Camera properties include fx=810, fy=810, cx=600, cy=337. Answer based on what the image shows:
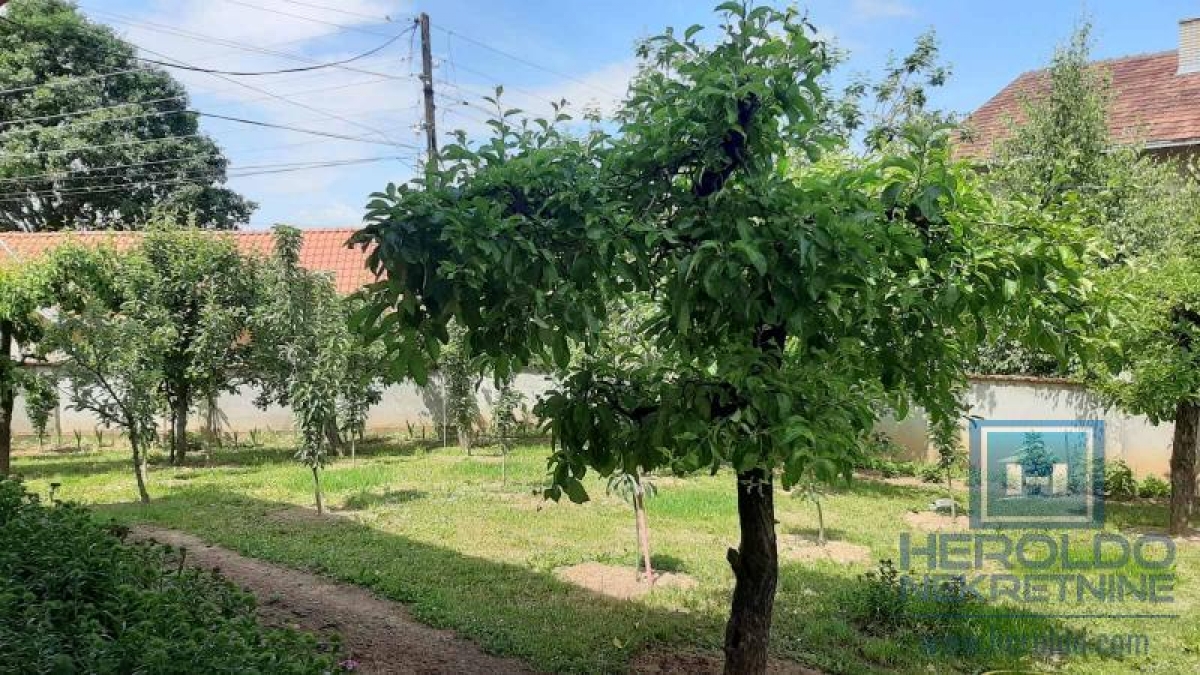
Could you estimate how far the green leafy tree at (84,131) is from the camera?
20.4 metres

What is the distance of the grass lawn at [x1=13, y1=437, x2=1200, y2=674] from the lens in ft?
16.3

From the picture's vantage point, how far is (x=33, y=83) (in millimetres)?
20734

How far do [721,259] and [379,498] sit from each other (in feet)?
27.2

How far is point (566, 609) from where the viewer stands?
18.4 ft

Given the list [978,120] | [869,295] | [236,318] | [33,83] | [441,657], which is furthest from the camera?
[33,83]

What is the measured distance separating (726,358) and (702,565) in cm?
440

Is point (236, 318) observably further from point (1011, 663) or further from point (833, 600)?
point (1011, 663)

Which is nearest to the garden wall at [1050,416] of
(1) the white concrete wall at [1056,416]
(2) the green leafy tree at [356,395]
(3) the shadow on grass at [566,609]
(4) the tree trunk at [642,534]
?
(1) the white concrete wall at [1056,416]

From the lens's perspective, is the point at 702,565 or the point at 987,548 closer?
the point at 702,565

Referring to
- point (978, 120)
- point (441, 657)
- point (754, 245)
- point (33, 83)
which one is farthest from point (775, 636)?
point (33, 83)

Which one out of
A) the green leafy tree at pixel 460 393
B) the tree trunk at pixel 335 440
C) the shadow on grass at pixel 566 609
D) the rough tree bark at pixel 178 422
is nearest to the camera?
the shadow on grass at pixel 566 609

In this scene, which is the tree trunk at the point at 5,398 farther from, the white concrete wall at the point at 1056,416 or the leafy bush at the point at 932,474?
the leafy bush at the point at 932,474

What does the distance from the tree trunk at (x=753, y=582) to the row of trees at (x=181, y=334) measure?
647cm

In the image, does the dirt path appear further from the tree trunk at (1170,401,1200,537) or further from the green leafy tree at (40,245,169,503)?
the tree trunk at (1170,401,1200,537)
